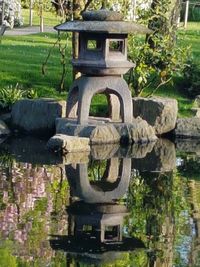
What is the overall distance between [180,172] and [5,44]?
15383 millimetres

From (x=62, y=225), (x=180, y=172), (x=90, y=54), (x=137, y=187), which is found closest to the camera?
A: (x=62, y=225)

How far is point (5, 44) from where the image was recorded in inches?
1253

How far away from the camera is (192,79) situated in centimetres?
2527

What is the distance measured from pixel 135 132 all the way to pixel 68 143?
212 centimetres

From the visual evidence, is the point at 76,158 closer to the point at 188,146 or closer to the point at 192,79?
the point at 188,146

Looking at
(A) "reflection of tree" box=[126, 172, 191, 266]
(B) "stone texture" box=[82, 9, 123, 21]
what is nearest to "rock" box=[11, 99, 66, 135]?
(B) "stone texture" box=[82, 9, 123, 21]

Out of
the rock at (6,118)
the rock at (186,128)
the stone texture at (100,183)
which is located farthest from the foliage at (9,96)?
the stone texture at (100,183)

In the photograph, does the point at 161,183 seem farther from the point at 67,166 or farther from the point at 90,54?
the point at 90,54

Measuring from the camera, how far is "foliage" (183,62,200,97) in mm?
25000

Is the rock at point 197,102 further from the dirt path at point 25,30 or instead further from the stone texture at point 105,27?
the dirt path at point 25,30

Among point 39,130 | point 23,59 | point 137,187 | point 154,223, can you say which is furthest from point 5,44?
point 154,223

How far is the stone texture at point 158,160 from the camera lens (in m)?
17.8

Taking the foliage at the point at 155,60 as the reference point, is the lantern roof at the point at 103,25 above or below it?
above

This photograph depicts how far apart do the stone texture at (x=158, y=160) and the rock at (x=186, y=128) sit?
1412mm
